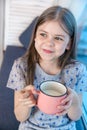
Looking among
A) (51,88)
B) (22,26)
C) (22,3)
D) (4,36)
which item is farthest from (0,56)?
(51,88)

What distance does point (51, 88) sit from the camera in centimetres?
84

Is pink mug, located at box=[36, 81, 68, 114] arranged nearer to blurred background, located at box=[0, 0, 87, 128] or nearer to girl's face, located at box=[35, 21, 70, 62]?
girl's face, located at box=[35, 21, 70, 62]

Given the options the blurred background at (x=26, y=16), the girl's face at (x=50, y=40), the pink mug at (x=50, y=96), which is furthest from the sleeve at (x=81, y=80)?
the blurred background at (x=26, y=16)

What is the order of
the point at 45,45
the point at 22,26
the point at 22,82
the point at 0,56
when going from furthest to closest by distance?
the point at 0,56 → the point at 22,26 → the point at 22,82 → the point at 45,45

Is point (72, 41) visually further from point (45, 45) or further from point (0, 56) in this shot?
point (0, 56)

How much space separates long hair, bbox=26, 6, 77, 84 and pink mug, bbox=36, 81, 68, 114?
24 cm

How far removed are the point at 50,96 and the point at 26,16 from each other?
4.01ft

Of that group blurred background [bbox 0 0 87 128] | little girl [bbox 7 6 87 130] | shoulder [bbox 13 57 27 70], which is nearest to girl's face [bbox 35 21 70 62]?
little girl [bbox 7 6 87 130]

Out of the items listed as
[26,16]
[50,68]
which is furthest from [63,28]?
[26,16]

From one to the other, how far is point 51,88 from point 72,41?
0.31m

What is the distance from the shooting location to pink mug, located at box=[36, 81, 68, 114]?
78 centimetres

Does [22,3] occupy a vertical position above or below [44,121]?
above

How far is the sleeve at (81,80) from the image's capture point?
3.61 ft

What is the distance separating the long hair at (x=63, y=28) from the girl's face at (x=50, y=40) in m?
0.02
